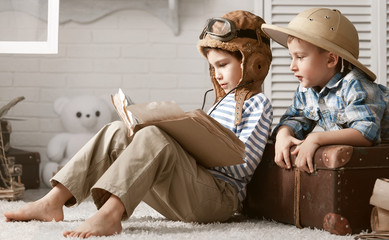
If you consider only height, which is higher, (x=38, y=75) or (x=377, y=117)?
(x=38, y=75)

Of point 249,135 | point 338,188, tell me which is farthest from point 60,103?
point 338,188

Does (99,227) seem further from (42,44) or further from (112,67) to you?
(112,67)

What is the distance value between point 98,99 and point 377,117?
174 centimetres

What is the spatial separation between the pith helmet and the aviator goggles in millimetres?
125

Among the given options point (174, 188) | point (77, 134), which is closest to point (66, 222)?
point (174, 188)

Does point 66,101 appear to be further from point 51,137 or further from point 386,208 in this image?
point 386,208

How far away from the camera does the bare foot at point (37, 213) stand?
1514 mm

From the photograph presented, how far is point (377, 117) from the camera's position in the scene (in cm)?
146

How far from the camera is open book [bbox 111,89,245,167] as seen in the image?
4.65ft

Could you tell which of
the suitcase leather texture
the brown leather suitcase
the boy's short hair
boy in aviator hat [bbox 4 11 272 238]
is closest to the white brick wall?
the suitcase leather texture

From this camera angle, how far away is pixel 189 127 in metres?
1.43

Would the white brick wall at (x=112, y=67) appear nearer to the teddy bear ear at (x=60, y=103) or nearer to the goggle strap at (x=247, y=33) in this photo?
the teddy bear ear at (x=60, y=103)

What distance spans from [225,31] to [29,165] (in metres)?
1.46

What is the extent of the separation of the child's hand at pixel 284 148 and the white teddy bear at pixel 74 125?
1.48m
